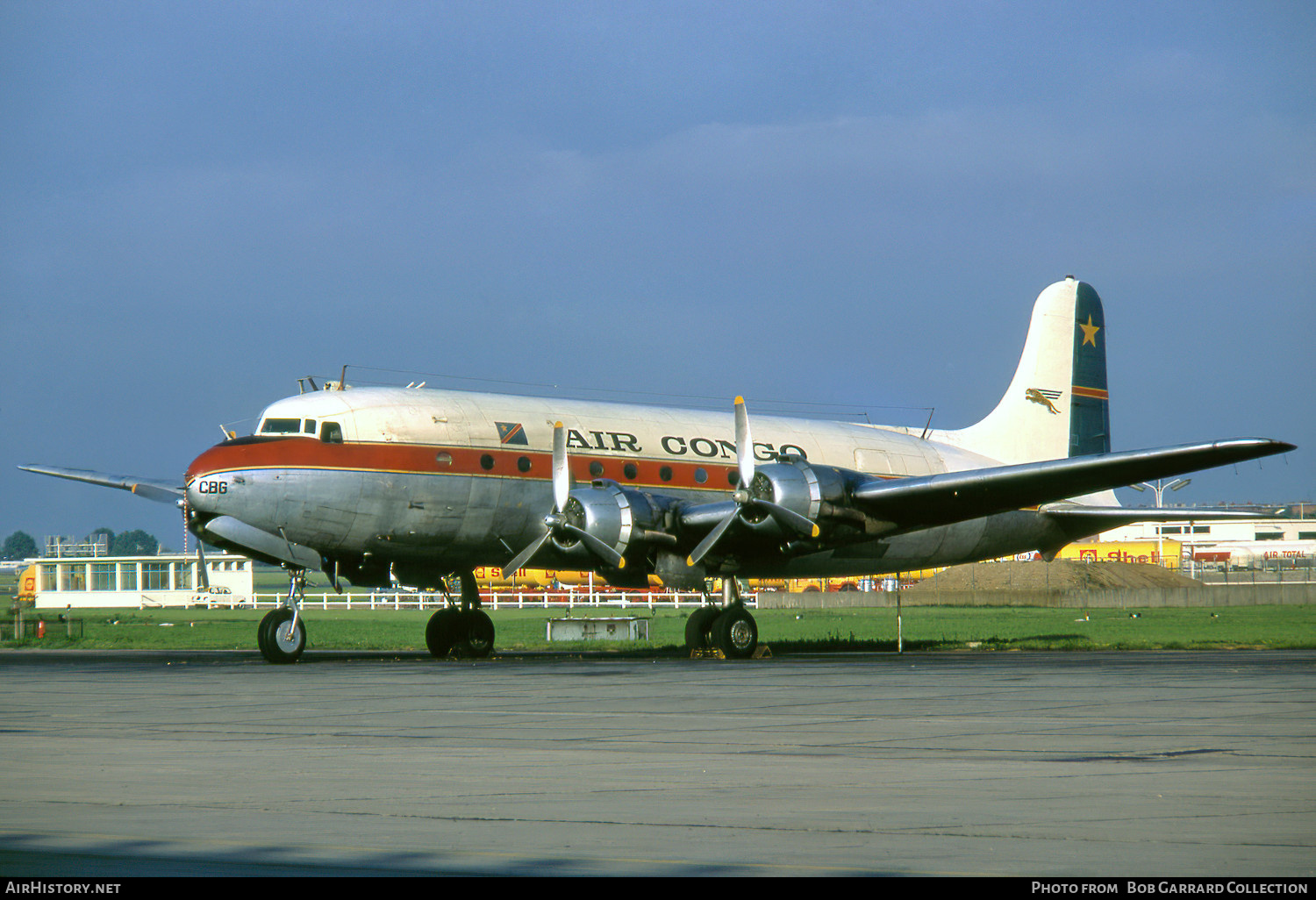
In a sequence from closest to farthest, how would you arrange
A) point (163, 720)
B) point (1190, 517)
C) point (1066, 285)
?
1. point (163, 720)
2. point (1190, 517)
3. point (1066, 285)

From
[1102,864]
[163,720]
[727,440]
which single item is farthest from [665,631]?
[1102,864]

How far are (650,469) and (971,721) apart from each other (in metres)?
13.0

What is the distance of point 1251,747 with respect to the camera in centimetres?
991

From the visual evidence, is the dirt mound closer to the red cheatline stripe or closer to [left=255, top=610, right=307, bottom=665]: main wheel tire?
the red cheatline stripe

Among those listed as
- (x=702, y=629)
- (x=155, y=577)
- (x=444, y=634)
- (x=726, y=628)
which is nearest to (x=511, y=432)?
(x=444, y=634)

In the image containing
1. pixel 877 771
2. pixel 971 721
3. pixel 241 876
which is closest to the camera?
pixel 241 876

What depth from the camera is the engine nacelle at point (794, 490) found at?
21.9 metres

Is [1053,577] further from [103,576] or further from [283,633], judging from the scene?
[283,633]

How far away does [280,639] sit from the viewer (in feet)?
72.0

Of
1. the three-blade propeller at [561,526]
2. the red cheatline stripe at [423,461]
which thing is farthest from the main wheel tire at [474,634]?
the red cheatline stripe at [423,461]

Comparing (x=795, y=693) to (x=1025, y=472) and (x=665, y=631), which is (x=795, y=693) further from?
(x=665, y=631)

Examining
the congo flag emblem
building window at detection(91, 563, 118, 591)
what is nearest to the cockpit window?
the congo flag emblem

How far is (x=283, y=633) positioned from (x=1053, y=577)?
52.9 metres

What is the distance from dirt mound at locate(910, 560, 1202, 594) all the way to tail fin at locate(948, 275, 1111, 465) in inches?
1344
